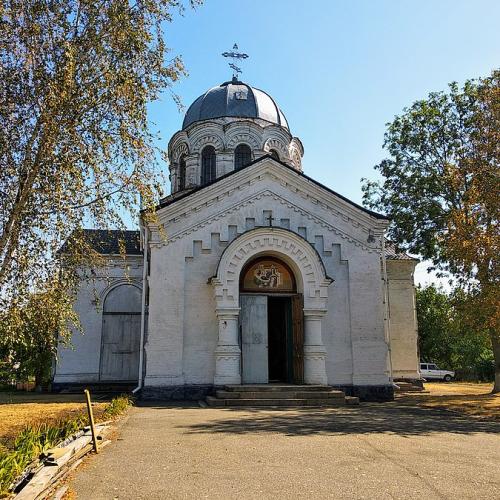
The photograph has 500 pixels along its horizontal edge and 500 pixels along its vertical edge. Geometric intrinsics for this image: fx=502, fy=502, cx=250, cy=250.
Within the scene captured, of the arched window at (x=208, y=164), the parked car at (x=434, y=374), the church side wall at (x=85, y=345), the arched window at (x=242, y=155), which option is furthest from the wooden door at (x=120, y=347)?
the parked car at (x=434, y=374)

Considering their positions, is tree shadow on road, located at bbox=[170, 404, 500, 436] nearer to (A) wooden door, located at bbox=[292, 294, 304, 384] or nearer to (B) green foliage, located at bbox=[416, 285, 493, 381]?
(A) wooden door, located at bbox=[292, 294, 304, 384]

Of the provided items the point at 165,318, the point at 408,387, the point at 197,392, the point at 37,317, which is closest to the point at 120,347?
the point at 165,318

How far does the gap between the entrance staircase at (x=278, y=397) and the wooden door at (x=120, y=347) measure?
7.22 m

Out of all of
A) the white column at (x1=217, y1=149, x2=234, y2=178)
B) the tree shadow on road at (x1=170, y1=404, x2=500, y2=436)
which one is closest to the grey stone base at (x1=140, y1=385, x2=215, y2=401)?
the tree shadow on road at (x1=170, y1=404, x2=500, y2=436)

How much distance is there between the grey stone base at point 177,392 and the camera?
15.8m

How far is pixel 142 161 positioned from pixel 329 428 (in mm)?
6718

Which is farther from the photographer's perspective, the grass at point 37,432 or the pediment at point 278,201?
the pediment at point 278,201

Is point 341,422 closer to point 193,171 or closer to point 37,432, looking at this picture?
point 37,432

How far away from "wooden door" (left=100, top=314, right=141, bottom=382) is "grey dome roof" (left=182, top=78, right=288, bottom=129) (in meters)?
10.8

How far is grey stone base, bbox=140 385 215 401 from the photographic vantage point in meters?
15.8

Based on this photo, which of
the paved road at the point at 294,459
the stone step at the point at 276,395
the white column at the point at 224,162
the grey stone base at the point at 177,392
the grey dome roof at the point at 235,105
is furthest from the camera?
the grey dome roof at the point at 235,105

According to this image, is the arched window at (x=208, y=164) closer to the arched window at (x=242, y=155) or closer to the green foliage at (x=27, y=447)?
the arched window at (x=242, y=155)

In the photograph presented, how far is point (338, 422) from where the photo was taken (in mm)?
11258

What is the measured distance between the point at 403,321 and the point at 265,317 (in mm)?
9056
